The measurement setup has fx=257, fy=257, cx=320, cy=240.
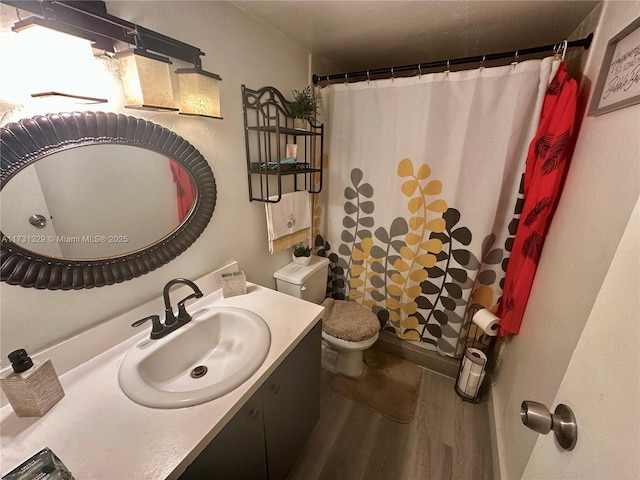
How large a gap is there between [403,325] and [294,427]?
1030 mm

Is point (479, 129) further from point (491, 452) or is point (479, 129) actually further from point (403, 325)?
point (491, 452)

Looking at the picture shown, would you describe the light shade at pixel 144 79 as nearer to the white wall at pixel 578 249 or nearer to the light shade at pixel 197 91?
→ the light shade at pixel 197 91

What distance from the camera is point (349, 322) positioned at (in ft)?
5.36

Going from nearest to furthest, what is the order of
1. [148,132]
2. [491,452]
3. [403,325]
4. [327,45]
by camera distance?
[148,132] → [491,452] → [327,45] → [403,325]

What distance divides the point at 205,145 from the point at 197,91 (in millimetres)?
206

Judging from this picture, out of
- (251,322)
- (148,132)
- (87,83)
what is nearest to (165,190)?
(148,132)

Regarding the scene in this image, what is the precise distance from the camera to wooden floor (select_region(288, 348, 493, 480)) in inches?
49.9

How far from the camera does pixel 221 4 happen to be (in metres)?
1.07

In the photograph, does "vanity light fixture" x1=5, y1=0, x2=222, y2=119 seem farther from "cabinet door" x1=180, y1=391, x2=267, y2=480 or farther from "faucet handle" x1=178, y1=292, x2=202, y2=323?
"cabinet door" x1=180, y1=391, x2=267, y2=480

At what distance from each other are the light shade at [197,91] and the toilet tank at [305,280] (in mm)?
986

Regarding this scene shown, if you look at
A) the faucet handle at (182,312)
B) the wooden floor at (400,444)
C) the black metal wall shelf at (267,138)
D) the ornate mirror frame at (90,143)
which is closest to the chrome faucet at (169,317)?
the faucet handle at (182,312)

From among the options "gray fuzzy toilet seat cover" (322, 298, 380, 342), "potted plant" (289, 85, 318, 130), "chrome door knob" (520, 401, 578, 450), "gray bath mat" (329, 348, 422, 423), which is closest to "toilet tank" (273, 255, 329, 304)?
"gray fuzzy toilet seat cover" (322, 298, 380, 342)

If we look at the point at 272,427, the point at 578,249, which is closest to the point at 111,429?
the point at 272,427

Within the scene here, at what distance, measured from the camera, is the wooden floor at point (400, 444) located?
127 centimetres
